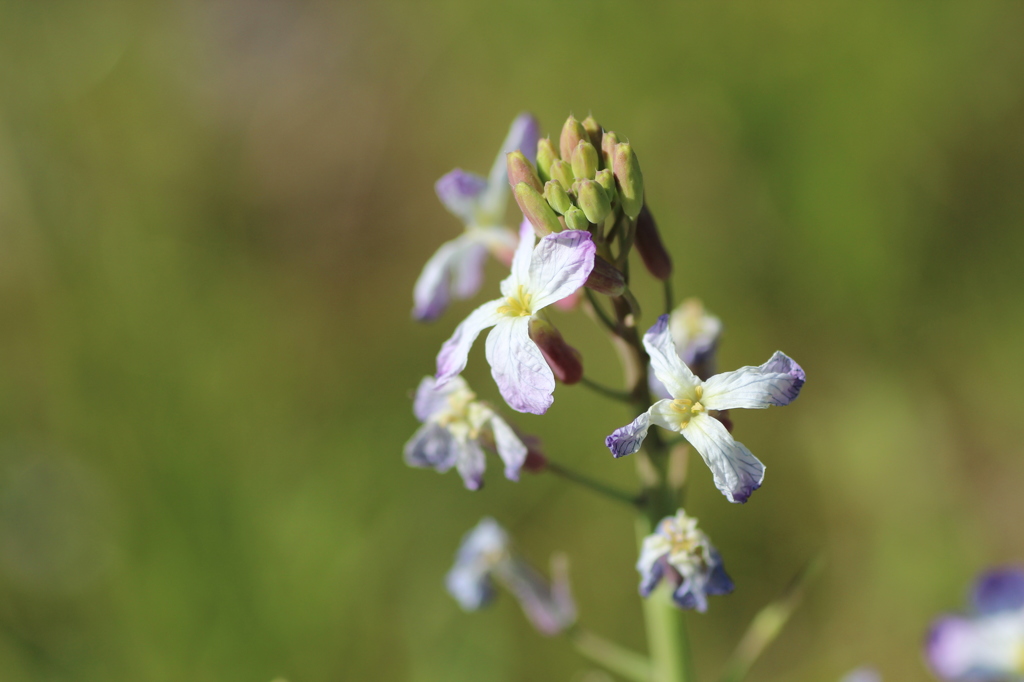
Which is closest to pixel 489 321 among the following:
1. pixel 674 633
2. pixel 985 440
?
pixel 674 633

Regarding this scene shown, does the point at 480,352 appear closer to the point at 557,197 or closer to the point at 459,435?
the point at 459,435

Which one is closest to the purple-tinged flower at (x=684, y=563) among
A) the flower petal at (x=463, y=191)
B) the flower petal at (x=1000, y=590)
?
the flower petal at (x=463, y=191)

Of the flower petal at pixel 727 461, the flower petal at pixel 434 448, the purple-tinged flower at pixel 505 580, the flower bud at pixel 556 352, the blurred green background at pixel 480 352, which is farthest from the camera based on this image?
the blurred green background at pixel 480 352

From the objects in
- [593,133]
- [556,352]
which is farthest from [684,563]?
[593,133]

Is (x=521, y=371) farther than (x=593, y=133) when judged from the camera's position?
No

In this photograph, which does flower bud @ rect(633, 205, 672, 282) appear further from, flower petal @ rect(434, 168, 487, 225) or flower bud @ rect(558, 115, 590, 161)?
flower petal @ rect(434, 168, 487, 225)

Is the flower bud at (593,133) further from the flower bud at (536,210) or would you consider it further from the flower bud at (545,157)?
the flower bud at (536,210)

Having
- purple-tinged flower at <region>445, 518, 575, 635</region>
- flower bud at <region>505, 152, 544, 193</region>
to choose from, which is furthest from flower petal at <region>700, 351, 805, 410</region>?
purple-tinged flower at <region>445, 518, 575, 635</region>
